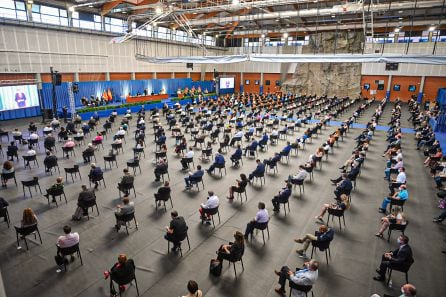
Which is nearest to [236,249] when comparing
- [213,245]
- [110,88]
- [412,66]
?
[213,245]

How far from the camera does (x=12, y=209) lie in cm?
812

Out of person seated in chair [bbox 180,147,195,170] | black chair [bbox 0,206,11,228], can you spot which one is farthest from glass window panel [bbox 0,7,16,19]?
black chair [bbox 0,206,11,228]

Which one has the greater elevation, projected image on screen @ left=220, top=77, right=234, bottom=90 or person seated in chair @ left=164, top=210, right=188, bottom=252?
projected image on screen @ left=220, top=77, right=234, bottom=90

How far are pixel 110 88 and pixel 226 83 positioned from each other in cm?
1748

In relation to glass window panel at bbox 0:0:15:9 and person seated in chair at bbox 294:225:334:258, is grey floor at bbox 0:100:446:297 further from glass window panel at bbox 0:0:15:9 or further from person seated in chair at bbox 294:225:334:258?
glass window panel at bbox 0:0:15:9

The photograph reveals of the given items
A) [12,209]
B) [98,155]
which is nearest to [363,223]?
[12,209]

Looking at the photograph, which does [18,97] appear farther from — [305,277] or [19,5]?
[305,277]

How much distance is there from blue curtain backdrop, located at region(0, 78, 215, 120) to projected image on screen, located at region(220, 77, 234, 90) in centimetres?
158

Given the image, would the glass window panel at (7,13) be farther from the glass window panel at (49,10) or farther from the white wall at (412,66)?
the white wall at (412,66)

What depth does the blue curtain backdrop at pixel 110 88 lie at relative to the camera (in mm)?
20797

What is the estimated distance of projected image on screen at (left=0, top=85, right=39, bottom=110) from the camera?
17.8 meters

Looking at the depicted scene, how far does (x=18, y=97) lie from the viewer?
18.9 metres

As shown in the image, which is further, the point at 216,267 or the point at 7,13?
the point at 7,13

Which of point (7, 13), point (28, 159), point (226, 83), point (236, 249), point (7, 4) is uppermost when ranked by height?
point (7, 4)
